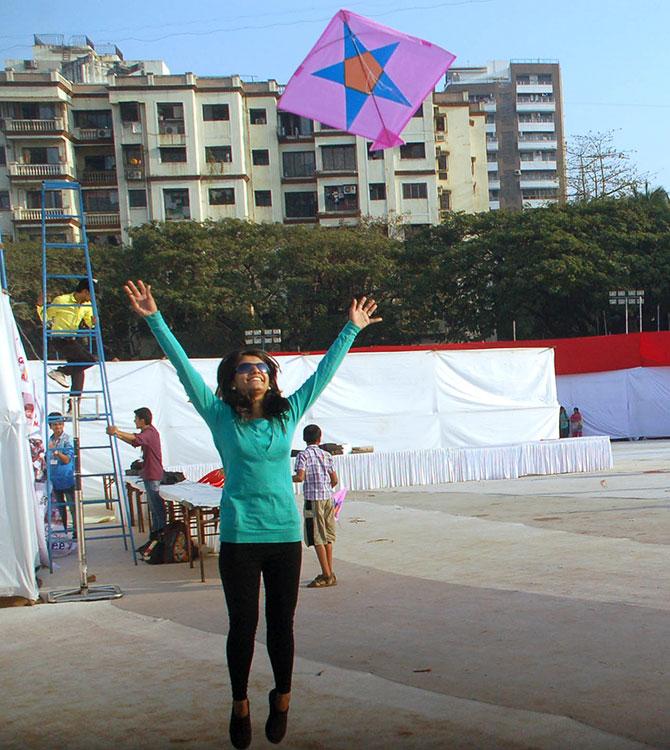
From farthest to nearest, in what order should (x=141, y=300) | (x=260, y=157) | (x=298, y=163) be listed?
(x=298, y=163), (x=260, y=157), (x=141, y=300)

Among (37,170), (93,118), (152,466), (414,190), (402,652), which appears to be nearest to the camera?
(402,652)

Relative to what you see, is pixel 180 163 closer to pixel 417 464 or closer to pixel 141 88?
pixel 141 88

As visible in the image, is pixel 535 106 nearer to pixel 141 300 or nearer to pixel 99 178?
pixel 99 178

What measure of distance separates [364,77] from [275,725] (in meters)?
5.49

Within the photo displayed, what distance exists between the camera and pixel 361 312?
5.22 m

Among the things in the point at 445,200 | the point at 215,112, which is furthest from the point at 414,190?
the point at 215,112

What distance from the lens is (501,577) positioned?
30.2 feet

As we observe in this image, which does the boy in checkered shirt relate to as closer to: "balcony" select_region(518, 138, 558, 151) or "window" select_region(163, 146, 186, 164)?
"window" select_region(163, 146, 186, 164)

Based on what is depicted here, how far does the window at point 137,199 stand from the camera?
6256 cm

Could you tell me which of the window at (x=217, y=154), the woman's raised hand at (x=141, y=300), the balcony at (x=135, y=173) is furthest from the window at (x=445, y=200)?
the woman's raised hand at (x=141, y=300)

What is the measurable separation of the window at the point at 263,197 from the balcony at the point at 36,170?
1221 cm

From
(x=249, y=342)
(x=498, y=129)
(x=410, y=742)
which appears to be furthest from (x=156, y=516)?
(x=498, y=129)

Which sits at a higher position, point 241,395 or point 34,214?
point 34,214

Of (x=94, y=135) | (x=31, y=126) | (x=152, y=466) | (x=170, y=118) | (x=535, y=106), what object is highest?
(x=535, y=106)
